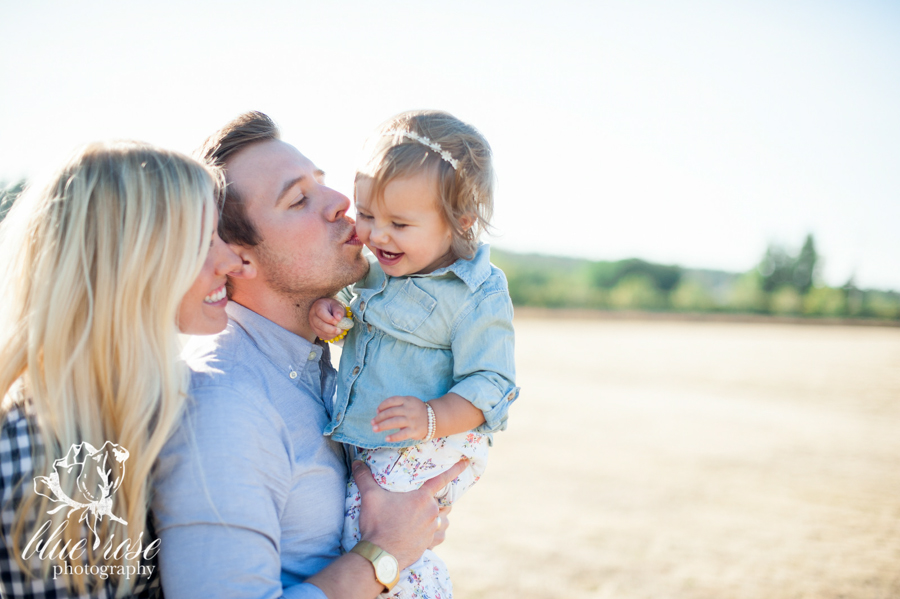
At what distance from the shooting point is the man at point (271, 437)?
67.5 inches

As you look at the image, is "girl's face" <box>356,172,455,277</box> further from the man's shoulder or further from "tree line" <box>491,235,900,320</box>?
"tree line" <box>491,235,900,320</box>

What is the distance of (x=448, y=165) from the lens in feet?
8.02

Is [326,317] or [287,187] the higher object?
[287,187]

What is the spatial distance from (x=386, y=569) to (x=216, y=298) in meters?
1.06

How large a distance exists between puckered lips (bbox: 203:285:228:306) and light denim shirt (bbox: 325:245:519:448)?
23.0 inches

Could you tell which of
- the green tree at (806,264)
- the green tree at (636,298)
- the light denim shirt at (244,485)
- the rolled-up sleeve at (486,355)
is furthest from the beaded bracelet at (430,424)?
the green tree at (806,264)

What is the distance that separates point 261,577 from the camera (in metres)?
1.72

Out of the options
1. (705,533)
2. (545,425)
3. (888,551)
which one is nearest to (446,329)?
(705,533)

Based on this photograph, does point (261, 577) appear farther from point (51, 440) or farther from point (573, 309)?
point (573, 309)

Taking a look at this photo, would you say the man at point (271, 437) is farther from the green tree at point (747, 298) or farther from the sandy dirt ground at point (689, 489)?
the green tree at point (747, 298)

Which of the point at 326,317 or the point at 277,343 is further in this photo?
the point at 326,317

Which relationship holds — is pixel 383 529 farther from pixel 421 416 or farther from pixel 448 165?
pixel 448 165

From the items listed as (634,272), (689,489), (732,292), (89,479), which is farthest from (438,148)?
(634,272)

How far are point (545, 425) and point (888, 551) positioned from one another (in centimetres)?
619
